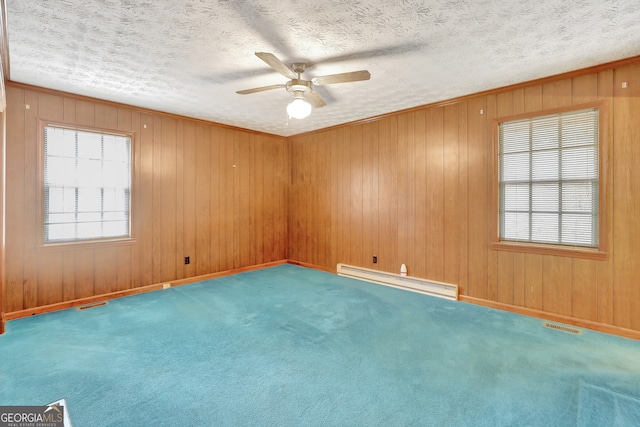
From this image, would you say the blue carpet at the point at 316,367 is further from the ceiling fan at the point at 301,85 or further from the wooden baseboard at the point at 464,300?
the ceiling fan at the point at 301,85

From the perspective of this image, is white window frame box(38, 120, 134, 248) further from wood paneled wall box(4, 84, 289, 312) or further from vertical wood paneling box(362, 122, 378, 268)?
vertical wood paneling box(362, 122, 378, 268)

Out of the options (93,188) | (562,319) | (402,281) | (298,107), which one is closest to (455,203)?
(402,281)

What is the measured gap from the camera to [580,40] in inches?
98.5

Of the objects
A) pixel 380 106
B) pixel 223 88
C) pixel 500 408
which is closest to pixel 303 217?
pixel 380 106

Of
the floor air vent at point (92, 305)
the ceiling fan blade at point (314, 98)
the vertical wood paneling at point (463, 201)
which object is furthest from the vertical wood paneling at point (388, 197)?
the floor air vent at point (92, 305)

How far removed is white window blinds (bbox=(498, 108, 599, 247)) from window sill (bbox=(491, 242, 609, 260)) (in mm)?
59

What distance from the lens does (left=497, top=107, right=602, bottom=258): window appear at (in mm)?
3080

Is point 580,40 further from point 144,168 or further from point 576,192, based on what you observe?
point 144,168

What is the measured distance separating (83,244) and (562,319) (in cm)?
567

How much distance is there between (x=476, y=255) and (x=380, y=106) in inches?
93.9

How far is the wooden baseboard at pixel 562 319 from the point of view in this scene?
9.50 feet

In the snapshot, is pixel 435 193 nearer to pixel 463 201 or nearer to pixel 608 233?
pixel 463 201

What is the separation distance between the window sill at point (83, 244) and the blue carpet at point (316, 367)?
2.52 ft

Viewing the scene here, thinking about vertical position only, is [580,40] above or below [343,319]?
above
